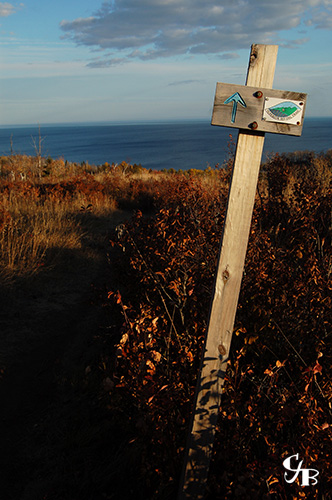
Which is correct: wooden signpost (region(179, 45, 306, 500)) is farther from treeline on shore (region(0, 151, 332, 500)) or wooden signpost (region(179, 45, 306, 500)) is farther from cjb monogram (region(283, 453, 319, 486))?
cjb monogram (region(283, 453, 319, 486))

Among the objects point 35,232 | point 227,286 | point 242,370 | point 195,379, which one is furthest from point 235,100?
point 35,232

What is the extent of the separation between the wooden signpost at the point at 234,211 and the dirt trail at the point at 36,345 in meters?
1.46

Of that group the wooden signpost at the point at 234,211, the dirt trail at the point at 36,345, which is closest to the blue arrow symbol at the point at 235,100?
the wooden signpost at the point at 234,211

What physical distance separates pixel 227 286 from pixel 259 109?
974mm

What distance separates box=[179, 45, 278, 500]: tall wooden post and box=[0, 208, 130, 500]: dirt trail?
4.67 ft

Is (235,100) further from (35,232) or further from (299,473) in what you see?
(35,232)

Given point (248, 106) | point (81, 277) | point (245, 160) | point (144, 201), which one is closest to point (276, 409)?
point (245, 160)

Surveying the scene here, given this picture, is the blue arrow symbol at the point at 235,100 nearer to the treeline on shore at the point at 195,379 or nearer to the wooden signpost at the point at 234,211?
the wooden signpost at the point at 234,211

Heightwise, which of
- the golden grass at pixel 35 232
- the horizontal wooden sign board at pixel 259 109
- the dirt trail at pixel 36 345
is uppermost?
the horizontal wooden sign board at pixel 259 109

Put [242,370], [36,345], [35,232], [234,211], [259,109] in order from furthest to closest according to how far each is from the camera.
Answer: [35,232]
[36,345]
[242,370]
[234,211]
[259,109]

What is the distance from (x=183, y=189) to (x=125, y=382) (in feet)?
18.6

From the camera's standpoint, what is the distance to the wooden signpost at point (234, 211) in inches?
73.5

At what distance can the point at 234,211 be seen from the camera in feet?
6.73

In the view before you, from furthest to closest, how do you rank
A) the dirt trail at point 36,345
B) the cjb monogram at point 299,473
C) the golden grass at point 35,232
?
1. the golden grass at point 35,232
2. the dirt trail at point 36,345
3. the cjb monogram at point 299,473
